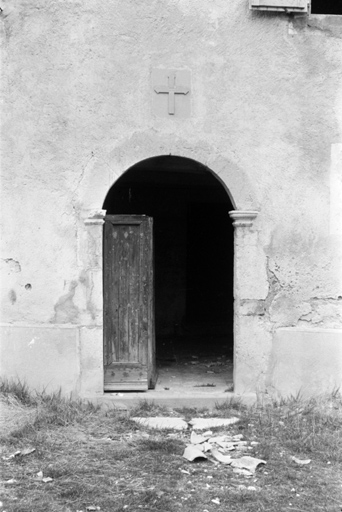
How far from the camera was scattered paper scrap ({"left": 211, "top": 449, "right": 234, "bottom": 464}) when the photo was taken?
4477mm

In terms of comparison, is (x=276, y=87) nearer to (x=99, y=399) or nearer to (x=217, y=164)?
(x=217, y=164)

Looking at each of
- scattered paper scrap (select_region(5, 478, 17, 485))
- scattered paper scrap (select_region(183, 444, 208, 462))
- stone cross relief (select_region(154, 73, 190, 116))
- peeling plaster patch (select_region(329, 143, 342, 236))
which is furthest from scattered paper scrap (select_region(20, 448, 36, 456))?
peeling plaster patch (select_region(329, 143, 342, 236))

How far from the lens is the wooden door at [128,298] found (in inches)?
247

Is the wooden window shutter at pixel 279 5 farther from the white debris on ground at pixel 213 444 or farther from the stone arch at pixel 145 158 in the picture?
the white debris on ground at pixel 213 444

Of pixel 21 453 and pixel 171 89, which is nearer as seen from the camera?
pixel 21 453

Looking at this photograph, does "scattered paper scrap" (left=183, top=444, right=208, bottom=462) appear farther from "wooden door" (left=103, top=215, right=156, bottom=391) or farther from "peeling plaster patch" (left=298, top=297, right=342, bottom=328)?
"peeling plaster patch" (left=298, top=297, right=342, bottom=328)

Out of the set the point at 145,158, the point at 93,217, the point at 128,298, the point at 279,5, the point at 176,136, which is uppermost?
the point at 279,5

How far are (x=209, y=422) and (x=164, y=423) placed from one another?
412mm

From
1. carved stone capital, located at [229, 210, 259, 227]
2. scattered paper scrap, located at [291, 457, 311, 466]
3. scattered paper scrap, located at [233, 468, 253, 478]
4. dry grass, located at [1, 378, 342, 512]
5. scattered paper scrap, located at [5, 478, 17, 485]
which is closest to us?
dry grass, located at [1, 378, 342, 512]

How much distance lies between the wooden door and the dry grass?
2.20 feet

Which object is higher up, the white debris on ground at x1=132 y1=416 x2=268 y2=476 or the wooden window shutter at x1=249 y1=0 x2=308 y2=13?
the wooden window shutter at x1=249 y1=0 x2=308 y2=13

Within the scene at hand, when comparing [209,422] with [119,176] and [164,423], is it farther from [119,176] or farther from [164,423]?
[119,176]

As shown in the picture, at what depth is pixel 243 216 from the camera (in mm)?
5957

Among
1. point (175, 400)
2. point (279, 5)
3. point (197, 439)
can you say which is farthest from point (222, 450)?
point (279, 5)
